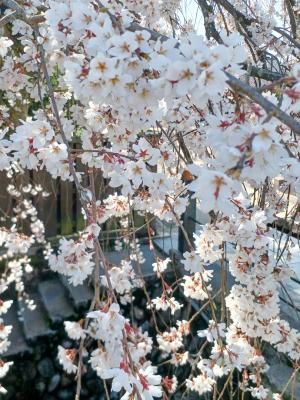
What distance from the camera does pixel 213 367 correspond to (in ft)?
4.87

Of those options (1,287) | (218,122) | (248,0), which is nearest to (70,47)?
(218,122)

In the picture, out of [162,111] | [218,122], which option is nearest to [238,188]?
[218,122]

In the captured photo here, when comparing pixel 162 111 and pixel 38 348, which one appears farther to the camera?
pixel 38 348

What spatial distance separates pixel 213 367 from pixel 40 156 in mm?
1021

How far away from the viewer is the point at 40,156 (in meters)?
0.98

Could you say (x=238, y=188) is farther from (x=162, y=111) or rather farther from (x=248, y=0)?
(x=248, y=0)

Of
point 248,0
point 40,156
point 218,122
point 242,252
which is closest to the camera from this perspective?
point 218,122

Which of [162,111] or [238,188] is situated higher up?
[162,111]

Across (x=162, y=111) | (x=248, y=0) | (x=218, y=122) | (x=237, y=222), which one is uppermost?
(x=248, y=0)

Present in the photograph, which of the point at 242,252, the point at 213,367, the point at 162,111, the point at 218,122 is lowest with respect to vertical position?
the point at 213,367

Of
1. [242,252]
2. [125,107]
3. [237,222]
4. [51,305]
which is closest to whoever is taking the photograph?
[125,107]

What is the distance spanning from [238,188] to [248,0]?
7.49ft

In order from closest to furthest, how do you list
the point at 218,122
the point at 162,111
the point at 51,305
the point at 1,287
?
1. the point at 218,122
2. the point at 162,111
3. the point at 1,287
4. the point at 51,305

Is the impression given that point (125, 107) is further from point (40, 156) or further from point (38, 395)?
point (38, 395)
